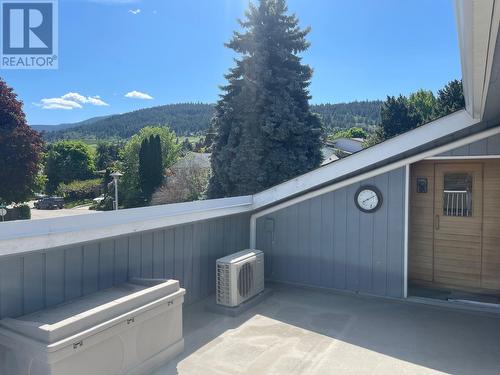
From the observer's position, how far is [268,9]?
1305 cm

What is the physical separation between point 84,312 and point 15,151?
19864 mm

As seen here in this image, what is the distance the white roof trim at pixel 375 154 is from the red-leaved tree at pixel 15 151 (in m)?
18.1

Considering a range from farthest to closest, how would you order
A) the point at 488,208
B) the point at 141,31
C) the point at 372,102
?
the point at 372,102
the point at 141,31
the point at 488,208

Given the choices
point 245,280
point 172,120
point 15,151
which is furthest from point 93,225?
point 172,120

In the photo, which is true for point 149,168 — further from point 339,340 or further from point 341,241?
point 339,340

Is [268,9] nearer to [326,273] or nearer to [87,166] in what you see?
[326,273]

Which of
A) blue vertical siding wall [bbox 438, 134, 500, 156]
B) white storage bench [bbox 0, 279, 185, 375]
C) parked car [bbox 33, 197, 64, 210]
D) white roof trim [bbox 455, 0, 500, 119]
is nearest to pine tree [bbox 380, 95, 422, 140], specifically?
blue vertical siding wall [bbox 438, 134, 500, 156]

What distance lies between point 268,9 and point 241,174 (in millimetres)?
6122

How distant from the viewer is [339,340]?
12.2ft

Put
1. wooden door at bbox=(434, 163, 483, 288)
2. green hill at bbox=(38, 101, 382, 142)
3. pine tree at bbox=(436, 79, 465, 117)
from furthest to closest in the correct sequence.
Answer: green hill at bbox=(38, 101, 382, 142), pine tree at bbox=(436, 79, 465, 117), wooden door at bbox=(434, 163, 483, 288)

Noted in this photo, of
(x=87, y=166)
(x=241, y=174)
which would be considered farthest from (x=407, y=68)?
(x=87, y=166)

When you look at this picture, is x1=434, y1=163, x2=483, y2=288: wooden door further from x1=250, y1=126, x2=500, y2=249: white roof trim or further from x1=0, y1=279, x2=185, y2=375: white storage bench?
x1=0, y1=279, x2=185, y2=375: white storage bench

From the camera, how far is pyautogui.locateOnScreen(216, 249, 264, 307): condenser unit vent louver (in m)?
4.38

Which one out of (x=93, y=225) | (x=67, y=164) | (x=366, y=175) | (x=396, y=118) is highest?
(x=396, y=118)
